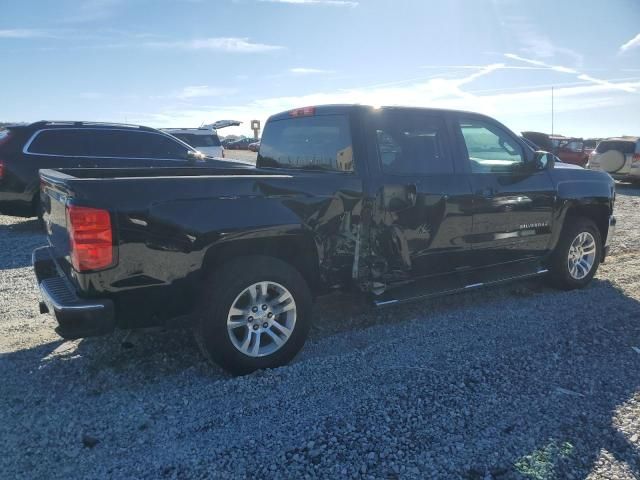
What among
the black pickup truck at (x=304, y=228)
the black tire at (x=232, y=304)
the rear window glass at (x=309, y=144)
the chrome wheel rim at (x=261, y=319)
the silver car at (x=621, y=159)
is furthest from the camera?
the silver car at (x=621, y=159)

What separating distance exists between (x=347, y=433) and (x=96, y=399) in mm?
1645

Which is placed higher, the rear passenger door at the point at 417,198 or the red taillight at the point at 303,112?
the red taillight at the point at 303,112

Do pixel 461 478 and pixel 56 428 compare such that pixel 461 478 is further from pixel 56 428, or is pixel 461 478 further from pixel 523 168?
pixel 523 168

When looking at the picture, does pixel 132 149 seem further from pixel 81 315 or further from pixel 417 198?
pixel 81 315

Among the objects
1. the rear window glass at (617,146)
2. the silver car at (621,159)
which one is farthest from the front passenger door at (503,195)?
the rear window glass at (617,146)

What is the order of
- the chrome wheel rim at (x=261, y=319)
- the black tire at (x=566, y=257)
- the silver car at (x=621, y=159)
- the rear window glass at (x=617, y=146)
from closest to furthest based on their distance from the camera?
1. the chrome wheel rim at (x=261, y=319)
2. the black tire at (x=566, y=257)
3. the silver car at (x=621, y=159)
4. the rear window glass at (x=617, y=146)

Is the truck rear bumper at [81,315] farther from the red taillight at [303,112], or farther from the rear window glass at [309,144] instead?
the red taillight at [303,112]

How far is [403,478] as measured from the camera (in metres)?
2.43

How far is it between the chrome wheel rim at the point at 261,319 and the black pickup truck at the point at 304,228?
10 mm

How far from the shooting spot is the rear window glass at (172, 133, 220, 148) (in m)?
16.3

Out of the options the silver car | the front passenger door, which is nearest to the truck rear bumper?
the front passenger door

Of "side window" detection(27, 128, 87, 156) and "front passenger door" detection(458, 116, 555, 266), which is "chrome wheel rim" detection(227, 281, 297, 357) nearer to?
"front passenger door" detection(458, 116, 555, 266)

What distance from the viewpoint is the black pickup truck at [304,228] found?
3064mm

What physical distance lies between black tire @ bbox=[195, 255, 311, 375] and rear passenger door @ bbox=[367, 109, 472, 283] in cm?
81
